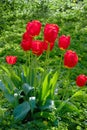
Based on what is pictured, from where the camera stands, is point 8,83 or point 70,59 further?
point 8,83

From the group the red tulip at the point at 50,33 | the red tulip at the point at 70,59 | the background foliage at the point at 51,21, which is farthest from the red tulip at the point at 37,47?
the background foliage at the point at 51,21

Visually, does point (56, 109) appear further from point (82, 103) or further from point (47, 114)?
point (82, 103)

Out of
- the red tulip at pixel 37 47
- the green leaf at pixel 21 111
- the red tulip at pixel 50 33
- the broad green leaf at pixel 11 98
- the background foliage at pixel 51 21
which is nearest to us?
the red tulip at pixel 50 33

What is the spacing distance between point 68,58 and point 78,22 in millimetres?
4133

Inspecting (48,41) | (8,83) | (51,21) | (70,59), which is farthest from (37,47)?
(51,21)

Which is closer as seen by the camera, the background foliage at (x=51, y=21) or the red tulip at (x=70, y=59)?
the red tulip at (x=70, y=59)

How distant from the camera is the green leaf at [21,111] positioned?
380cm

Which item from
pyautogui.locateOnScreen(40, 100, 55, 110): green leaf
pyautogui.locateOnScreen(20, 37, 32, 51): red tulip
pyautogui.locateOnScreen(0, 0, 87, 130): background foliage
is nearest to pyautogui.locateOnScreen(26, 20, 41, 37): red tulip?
pyautogui.locateOnScreen(20, 37, 32, 51): red tulip

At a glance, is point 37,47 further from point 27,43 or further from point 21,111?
point 21,111

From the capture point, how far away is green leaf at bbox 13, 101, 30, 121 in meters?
3.80

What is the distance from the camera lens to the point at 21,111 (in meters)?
3.84

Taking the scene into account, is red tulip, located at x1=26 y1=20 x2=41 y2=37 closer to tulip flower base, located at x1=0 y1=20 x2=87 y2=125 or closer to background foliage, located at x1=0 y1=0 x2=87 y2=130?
tulip flower base, located at x1=0 y1=20 x2=87 y2=125

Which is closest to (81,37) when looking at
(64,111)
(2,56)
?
(2,56)

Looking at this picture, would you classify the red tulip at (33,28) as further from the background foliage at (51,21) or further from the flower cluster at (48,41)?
the background foliage at (51,21)
